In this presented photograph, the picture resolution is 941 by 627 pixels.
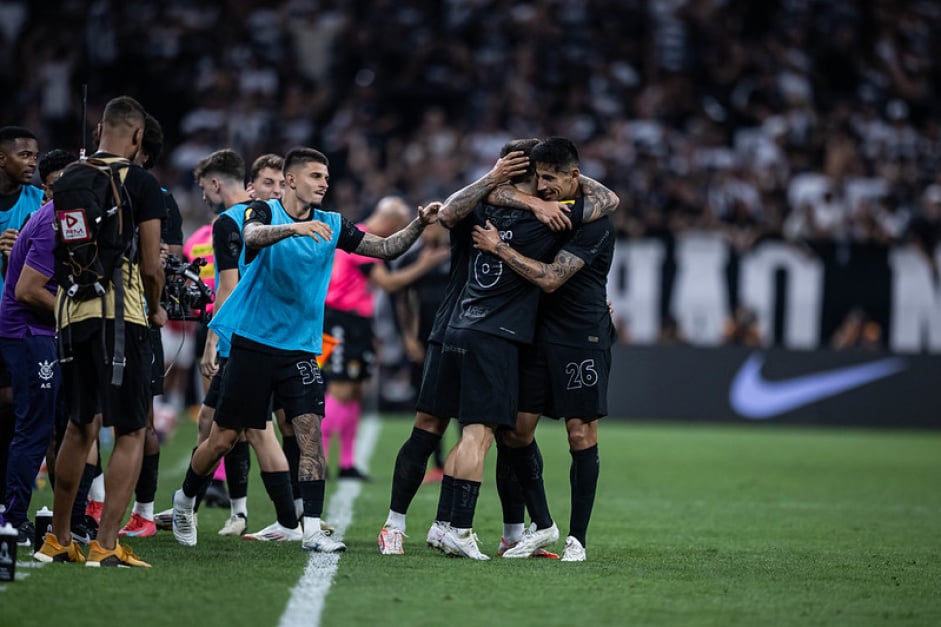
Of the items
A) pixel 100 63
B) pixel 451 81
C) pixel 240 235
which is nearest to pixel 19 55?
pixel 100 63

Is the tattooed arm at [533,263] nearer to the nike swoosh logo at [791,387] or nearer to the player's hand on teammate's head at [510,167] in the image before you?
the player's hand on teammate's head at [510,167]

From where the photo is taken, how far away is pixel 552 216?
787cm

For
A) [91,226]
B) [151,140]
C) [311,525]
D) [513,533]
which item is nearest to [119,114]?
[91,226]

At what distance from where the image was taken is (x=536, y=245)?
796 cm

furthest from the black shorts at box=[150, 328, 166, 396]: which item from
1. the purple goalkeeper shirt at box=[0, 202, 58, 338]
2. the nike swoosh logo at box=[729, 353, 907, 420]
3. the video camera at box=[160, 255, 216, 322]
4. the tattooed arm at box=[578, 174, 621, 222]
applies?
the nike swoosh logo at box=[729, 353, 907, 420]

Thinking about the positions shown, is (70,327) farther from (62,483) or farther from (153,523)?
(153,523)

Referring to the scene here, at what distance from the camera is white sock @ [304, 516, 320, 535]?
25.9ft

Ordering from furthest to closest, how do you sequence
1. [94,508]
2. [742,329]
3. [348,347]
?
[742,329], [348,347], [94,508]

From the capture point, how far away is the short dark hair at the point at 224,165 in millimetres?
9430

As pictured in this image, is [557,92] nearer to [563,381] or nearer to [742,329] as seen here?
[742,329]

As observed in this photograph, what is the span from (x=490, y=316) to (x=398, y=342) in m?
14.2

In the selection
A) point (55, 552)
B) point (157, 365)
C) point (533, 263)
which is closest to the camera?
point (55, 552)

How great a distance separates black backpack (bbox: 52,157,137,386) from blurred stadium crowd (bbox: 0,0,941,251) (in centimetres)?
1453

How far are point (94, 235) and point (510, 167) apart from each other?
2.41 metres
